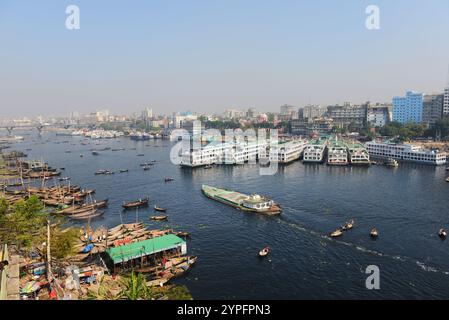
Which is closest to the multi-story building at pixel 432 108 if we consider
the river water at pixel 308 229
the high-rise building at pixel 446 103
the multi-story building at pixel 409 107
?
the multi-story building at pixel 409 107

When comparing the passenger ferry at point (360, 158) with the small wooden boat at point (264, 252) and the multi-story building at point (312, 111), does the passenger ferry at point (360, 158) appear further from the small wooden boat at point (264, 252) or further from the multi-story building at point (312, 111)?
the multi-story building at point (312, 111)

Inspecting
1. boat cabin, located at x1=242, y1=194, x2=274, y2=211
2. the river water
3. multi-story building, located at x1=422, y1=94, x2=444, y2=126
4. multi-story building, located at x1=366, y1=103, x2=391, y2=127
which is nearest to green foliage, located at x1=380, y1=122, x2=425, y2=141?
multi-story building, located at x1=422, y1=94, x2=444, y2=126

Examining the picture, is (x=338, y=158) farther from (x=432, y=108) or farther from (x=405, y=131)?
(x=432, y=108)

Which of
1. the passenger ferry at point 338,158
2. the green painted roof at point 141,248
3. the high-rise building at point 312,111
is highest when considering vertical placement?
→ the high-rise building at point 312,111

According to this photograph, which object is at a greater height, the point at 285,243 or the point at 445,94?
the point at 445,94

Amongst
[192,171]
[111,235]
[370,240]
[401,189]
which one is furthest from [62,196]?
[401,189]

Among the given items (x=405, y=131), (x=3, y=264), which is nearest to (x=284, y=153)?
(x=405, y=131)
